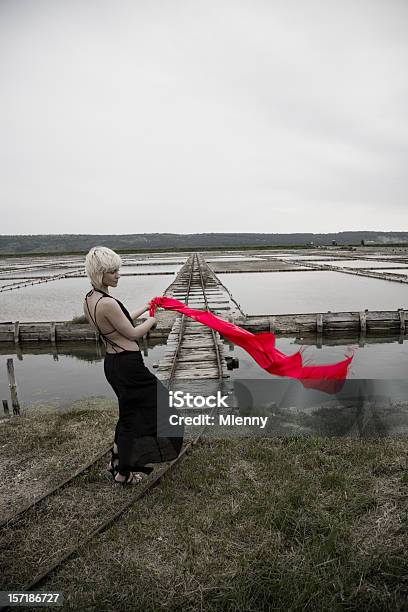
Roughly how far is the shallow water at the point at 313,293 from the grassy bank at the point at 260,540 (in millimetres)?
17569

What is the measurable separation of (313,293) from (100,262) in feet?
91.6

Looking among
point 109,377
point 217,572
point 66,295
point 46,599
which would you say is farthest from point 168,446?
point 66,295

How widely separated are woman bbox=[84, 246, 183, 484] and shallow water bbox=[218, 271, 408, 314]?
59.5ft

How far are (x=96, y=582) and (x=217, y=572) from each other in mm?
1034

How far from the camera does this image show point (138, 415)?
4473 millimetres

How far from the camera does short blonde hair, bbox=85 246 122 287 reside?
12.4 feet

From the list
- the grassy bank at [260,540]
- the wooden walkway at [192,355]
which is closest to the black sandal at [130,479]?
the grassy bank at [260,540]

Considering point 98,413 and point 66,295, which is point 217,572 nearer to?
point 98,413

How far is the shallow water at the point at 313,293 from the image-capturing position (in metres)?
24.1

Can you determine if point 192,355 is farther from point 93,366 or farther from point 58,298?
point 58,298

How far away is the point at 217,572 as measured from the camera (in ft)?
11.5

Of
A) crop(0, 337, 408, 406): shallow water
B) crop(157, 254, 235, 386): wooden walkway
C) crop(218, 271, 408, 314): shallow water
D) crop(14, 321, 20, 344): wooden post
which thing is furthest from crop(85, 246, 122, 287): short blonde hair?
crop(218, 271, 408, 314): shallow water
